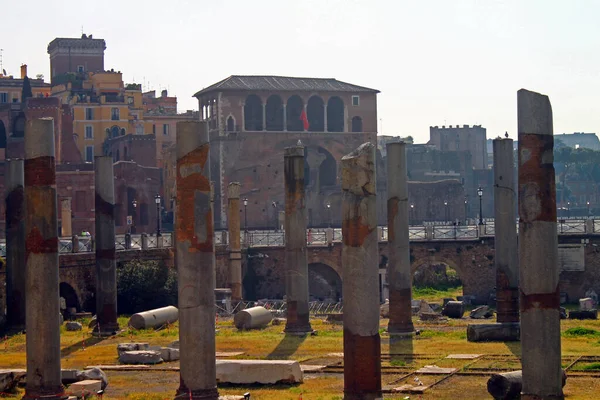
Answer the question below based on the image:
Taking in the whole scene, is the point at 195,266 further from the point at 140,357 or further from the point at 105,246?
the point at 105,246

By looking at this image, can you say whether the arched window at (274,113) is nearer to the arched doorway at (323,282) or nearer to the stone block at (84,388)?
the arched doorway at (323,282)

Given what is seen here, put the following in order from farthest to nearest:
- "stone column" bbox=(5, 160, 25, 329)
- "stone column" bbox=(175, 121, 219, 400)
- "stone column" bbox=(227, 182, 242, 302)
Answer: "stone column" bbox=(227, 182, 242, 302) < "stone column" bbox=(5, 160, 25, 329) < "stone column" bbox=(175, 121, 219, 400)

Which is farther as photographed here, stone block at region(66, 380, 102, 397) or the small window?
the small window

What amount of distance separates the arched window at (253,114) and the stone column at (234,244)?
3471 cm

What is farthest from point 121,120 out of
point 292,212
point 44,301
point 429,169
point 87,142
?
point 44,301

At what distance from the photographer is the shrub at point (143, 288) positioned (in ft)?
104

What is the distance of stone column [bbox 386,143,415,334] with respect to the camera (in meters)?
24.4

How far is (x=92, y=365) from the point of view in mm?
20672

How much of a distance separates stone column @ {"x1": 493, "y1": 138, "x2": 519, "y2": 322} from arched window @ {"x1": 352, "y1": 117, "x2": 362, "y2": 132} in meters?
47.4

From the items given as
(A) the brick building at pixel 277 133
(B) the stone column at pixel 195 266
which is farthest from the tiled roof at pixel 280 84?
(B) the stone column at pixel 195 266

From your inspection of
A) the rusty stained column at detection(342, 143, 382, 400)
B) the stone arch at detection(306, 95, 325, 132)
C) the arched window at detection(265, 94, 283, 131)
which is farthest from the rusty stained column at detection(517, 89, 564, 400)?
the stone arch at detection(306, 95, 325, 132)

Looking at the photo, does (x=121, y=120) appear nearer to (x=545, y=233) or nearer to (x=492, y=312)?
(x=492, y=312)

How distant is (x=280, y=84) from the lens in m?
70.8

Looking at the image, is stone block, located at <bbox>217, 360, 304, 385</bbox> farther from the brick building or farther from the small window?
the small window
